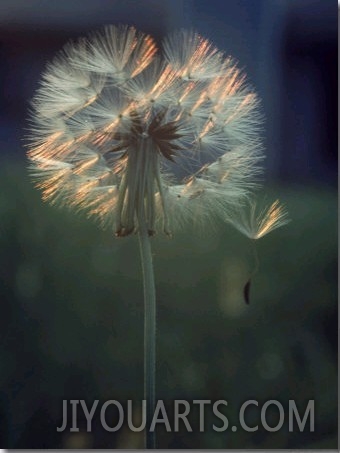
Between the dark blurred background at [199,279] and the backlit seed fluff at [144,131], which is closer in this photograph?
the backlit seed fluff at [144,131]

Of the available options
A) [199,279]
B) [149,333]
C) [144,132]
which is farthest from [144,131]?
[149,333]

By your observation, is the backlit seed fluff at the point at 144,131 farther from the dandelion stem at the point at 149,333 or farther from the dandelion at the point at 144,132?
the dandelion stem at the point at 149,333

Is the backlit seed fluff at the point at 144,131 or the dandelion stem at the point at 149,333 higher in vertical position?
the backlit seed fluff at the point at 144,131

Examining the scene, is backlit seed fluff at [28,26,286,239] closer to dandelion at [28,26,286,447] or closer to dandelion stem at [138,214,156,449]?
dandelion at [28,26,286,447]

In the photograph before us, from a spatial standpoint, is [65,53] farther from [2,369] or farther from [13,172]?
[2,369]

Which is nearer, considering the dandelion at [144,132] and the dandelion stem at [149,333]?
the dandelion at [144,132]

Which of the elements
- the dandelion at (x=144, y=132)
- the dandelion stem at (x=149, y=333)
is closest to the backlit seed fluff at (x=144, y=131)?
→ the dandelion at (x=144, y=132)
